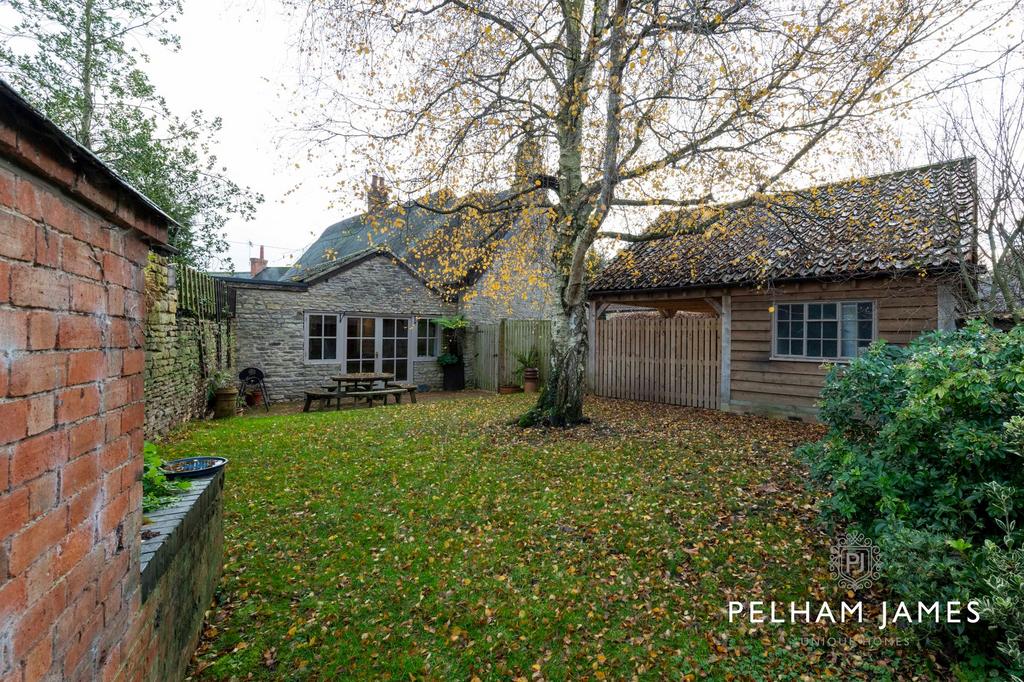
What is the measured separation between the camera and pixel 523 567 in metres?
3.83

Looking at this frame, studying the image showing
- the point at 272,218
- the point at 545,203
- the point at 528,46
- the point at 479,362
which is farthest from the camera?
the point at 479,362

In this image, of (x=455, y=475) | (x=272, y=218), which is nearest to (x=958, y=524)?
(x=455, y=475)

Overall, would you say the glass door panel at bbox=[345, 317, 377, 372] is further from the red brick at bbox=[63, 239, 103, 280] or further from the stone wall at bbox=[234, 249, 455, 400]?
the red brick at bbox=[63, 239, 103, 280]

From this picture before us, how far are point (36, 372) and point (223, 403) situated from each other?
9.99m

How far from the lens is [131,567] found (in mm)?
1825

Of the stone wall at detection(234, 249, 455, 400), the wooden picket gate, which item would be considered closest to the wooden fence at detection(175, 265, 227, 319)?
the stone wall at detection(234, 249, 455, 400)

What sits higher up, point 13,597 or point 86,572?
point 13,597

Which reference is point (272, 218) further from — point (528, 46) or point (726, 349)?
point (726, 349)

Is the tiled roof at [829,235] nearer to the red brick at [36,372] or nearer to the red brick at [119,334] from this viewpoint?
the red brick at [119,334]

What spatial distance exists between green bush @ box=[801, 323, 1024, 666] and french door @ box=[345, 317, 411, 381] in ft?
40.6

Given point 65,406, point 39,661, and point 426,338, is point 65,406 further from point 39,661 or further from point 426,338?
point 426,338

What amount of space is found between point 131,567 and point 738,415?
10157mm

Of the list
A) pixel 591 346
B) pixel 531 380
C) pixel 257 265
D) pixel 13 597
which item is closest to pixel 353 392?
pixel 531 380

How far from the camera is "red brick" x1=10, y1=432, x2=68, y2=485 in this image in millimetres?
1166
